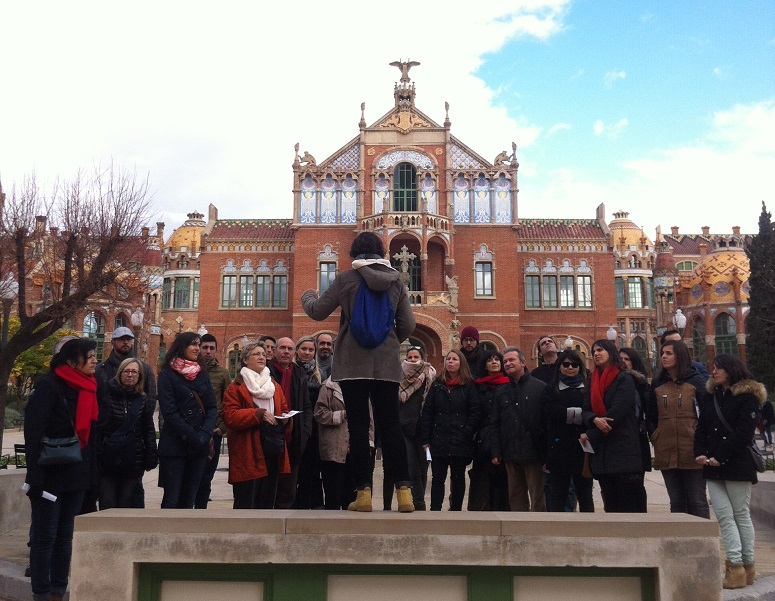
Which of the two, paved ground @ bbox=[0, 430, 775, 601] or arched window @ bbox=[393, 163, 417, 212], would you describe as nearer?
paved ground @ bbox=[0, 430, 775, 601]

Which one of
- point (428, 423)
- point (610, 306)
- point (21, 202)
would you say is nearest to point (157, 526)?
point (428, 423)

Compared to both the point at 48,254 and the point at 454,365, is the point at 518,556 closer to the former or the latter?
the point at 454,365

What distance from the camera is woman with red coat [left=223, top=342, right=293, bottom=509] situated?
19.8 feet

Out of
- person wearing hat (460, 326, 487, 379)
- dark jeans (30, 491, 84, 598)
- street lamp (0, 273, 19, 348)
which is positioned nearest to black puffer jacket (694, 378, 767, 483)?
person wearing hat (460, 326, 487, 379)

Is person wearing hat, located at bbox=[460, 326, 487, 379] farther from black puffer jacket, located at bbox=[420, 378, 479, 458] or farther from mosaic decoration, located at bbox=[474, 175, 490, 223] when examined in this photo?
mosaic decoration, located at bbox=[474, 175, 490, 223]

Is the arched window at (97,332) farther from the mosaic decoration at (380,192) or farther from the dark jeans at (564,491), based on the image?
the dark jeans at (564,491)

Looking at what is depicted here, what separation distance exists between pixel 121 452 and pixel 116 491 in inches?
16.6

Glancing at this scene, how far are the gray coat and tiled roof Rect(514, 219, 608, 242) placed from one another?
32040 mm

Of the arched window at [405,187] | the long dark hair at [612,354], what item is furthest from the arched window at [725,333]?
the long dark hair at [612,354]

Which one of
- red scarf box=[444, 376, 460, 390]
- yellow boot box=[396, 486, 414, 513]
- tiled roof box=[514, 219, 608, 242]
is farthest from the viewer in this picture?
tiled roof box=[514, 219, 608, 242]

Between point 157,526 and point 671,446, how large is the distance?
177 inches

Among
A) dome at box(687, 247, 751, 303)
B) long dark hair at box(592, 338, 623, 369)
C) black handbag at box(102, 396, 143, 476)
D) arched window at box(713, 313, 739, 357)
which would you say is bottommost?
black handbag at box(102, 396, 143, 476)

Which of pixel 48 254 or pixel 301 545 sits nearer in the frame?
pixel 301 545

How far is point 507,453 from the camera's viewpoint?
6535mm
